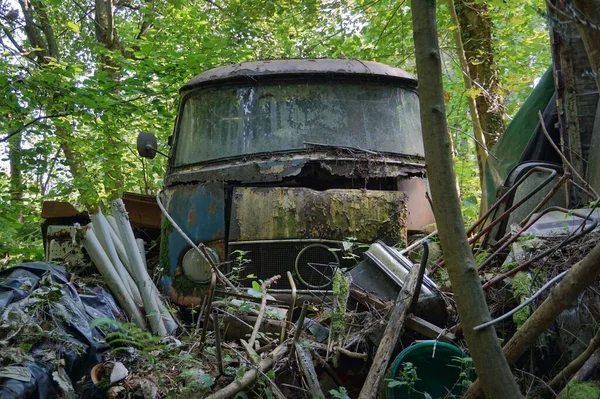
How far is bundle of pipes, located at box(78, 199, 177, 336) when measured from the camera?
445cm

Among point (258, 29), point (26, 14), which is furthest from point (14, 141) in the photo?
point (258, 29)

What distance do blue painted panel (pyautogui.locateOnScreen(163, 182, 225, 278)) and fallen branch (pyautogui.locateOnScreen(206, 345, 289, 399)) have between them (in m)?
1.82

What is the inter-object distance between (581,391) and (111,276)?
328 cm

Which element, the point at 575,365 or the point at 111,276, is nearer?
the point at 575,365

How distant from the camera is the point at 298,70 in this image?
525cm

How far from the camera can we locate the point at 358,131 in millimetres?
5199

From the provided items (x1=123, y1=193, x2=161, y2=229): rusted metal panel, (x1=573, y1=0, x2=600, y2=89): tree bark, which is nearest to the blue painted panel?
(x1=123, y1=193, x2=161, y2=229): rusted metal panel

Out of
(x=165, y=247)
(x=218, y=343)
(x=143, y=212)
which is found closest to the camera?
(x=218, y=343)

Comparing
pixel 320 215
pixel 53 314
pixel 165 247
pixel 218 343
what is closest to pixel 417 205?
pixel 320 215

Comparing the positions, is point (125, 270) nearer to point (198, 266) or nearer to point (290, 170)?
point (198, 266)

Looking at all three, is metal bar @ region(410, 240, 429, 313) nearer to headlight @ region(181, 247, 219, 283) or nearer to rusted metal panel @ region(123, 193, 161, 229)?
headlight @ region(181, 247, 219, 283)

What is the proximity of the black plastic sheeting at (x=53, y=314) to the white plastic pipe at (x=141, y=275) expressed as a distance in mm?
230

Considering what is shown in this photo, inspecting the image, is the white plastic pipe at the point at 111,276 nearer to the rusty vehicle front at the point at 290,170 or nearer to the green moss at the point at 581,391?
the rusty vehicle front at the point at 290,170

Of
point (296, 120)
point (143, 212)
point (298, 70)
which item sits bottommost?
point (143, 212)
